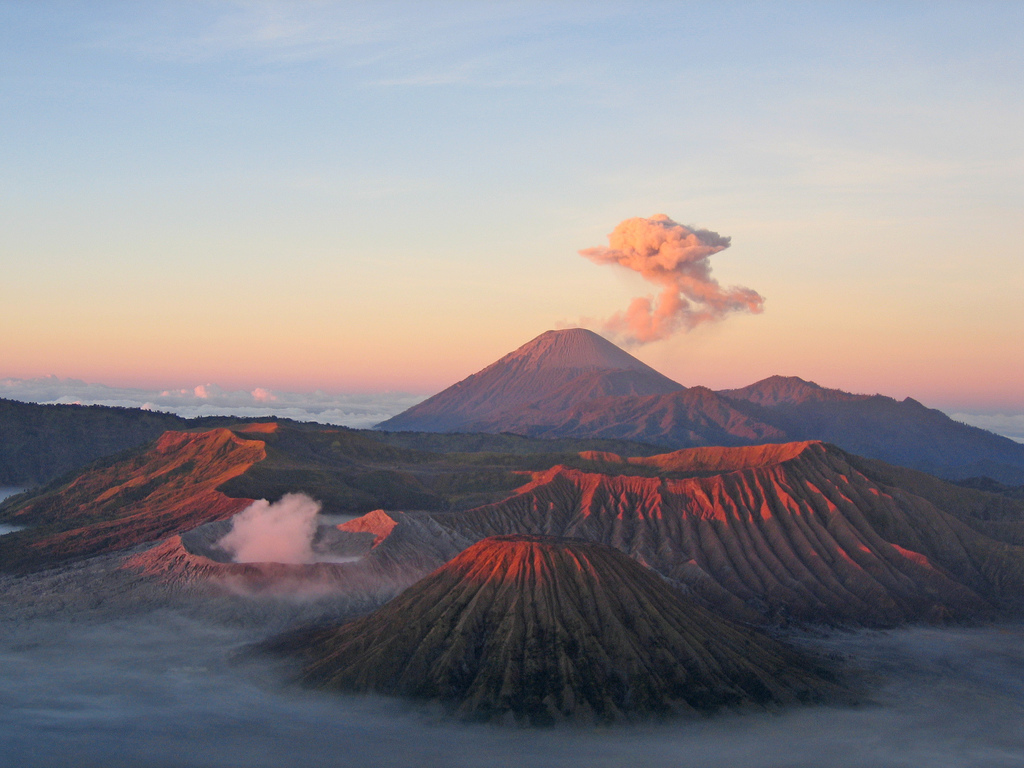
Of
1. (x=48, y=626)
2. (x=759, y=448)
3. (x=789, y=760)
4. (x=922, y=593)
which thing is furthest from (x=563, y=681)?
(x=759, y=448)

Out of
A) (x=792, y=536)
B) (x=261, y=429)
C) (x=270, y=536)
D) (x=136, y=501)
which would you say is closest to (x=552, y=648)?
(x=270, y=536)

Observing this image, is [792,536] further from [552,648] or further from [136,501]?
[136,501]

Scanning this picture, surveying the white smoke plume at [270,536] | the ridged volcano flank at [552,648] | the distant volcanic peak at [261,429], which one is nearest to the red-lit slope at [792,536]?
the white smoke plume at [270,536]

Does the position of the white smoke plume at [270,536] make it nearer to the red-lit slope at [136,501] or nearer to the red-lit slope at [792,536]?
the red-lit slope at [136,501]

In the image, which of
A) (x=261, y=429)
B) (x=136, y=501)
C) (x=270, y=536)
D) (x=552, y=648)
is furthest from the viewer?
(x=261, y=429)

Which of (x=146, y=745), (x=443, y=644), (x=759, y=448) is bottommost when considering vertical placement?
(x=146, y=745)

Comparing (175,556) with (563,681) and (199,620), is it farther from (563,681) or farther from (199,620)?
(563,681)
